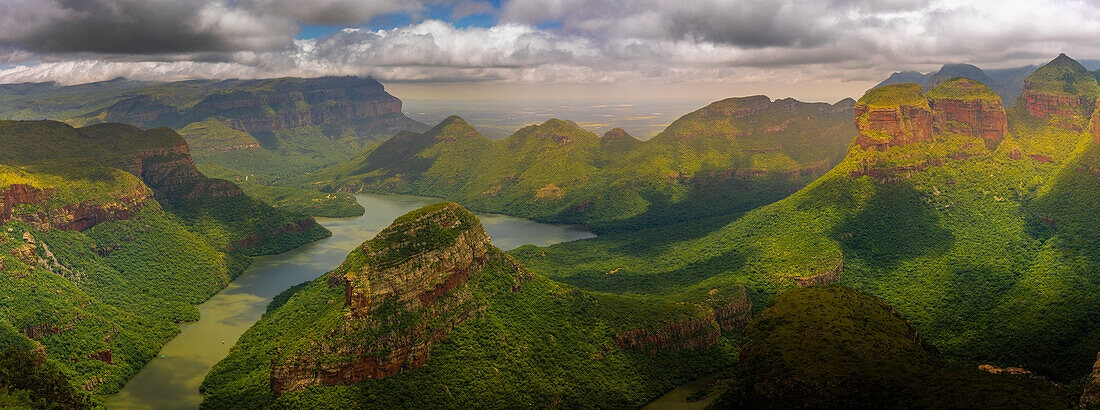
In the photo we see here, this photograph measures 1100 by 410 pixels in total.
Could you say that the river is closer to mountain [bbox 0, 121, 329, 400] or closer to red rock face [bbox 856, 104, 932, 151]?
mountain [bbox 0, 121, 329, 400]

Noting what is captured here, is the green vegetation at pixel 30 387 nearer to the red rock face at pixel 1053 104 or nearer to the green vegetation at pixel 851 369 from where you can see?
the green vegetation at pixel 851 369

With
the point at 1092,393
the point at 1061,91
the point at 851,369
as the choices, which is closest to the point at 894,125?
the point at 1061,91

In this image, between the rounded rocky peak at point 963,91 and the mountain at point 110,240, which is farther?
the rounded rocky peak at point 963,91

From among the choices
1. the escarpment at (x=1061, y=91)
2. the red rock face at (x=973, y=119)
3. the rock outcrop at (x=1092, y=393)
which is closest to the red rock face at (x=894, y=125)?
the red rock face at (x=973, y=119)

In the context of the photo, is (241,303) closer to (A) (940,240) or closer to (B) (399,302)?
(B) (399,302)

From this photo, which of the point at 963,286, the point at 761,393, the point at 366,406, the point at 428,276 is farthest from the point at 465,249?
the point at 963,286

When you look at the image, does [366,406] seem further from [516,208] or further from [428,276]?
[516,208]

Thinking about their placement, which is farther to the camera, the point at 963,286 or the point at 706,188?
the point at 706,188
